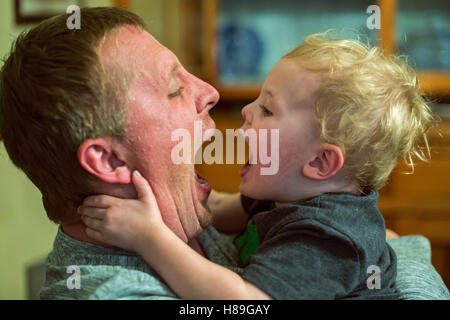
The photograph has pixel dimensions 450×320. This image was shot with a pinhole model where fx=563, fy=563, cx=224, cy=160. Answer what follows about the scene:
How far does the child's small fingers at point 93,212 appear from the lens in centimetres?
104

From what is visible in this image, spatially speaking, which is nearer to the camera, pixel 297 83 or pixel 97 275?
pixel 97 275

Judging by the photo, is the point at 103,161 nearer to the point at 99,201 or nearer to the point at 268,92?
the point at 99,201

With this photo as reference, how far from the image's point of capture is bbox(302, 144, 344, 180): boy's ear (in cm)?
110

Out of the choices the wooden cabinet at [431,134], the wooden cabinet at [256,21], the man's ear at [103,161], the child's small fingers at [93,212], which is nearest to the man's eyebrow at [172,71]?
the man's ear at [103,161]

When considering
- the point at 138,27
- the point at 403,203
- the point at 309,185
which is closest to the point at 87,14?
the point at 138,27

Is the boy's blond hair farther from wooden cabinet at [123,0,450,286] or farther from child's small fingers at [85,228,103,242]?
wooden cabinet at [123,0,450,286]

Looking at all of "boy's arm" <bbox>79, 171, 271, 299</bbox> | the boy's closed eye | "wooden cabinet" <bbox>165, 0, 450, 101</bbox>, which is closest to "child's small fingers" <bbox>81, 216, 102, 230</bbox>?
"boy's arm" <bbox>79, 171, 271, 299</bbox>

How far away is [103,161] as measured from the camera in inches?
41.7

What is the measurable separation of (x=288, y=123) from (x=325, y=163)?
11 cm

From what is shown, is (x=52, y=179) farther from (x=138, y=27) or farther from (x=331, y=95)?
(x=331, y=95)

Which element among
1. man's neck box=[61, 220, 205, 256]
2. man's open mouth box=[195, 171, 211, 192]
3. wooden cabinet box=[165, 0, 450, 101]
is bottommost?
man's neck box=[61, 220, 205, 256]

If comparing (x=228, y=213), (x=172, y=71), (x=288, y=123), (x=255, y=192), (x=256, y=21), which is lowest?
(x=228, y=213)

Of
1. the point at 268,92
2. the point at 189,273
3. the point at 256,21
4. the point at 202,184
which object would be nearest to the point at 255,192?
the point at 202,184

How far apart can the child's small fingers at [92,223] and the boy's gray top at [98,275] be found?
0.06 metres
